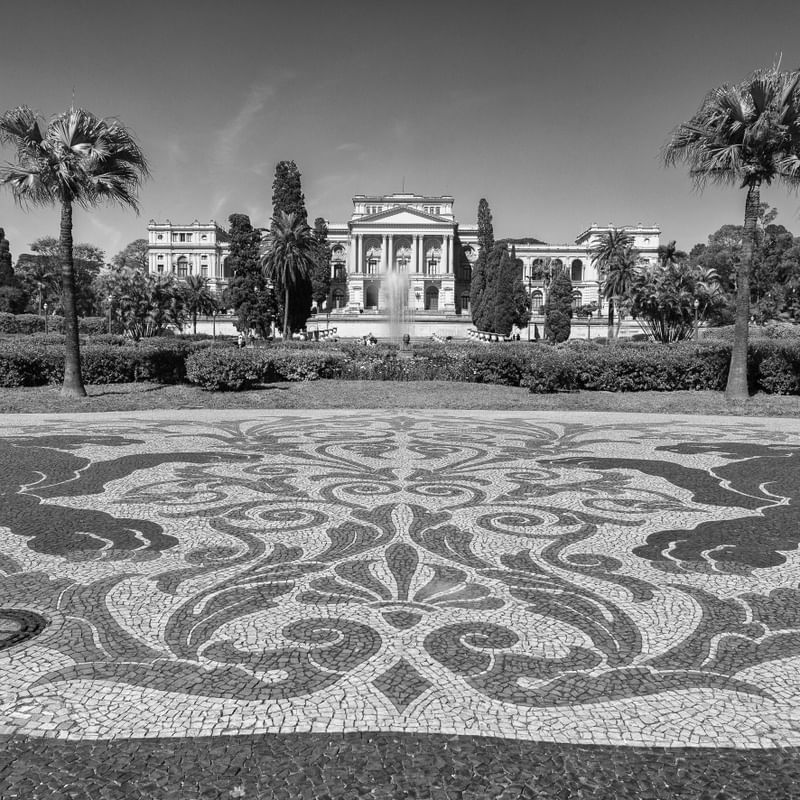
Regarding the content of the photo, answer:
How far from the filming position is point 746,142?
1355 centimetres

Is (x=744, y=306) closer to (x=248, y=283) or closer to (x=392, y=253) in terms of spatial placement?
(x=248, y=283)

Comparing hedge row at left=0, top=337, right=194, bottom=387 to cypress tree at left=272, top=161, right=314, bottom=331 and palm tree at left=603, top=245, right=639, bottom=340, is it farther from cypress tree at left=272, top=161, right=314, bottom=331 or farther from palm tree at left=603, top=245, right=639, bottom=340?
palm tree at left=603, top=245, right=639, bottom=340

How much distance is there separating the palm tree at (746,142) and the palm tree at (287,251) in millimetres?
32241

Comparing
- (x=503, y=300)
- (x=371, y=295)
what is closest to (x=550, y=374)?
(x=503, y=300)

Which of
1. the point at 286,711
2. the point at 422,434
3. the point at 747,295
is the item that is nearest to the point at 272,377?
the point at 422,434

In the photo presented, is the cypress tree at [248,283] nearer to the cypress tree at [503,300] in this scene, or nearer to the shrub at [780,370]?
the cypress tree at [503,300]

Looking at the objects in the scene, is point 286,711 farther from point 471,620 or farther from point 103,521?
point 103,521

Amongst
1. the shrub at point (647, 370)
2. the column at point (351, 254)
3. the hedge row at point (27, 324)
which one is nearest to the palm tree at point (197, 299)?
the hedge row at point (27, 324)

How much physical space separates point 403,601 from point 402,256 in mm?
87545

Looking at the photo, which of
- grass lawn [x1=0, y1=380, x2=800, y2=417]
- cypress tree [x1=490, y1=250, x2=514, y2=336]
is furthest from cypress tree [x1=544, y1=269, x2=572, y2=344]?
grass lawn [x1=0, y1=380, x2=800, y2=417]

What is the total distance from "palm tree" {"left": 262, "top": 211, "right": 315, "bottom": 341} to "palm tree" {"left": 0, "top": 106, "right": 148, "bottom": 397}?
2907cm

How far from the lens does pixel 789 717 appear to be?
252 cm

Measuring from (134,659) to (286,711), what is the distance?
2.73 ft

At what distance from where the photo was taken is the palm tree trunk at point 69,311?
559 inches
